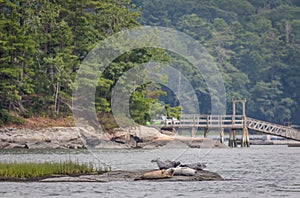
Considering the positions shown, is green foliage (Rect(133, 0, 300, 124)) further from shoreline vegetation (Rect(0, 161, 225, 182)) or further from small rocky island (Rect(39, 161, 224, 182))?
small rocky island (Rect(39, 161, 224, 182))

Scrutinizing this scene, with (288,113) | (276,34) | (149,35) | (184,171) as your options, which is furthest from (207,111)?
(184,171)

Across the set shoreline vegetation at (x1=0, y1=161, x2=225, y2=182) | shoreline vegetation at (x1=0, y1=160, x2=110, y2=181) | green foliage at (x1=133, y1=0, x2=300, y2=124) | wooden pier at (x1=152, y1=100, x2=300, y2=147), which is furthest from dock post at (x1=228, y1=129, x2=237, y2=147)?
green foliage at (x1=133, y1=0, x2=300, y2=124)

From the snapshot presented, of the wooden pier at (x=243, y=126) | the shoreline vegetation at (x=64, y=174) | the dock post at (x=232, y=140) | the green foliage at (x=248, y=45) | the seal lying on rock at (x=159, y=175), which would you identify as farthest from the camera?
the green foliage at (x=248, y=45)

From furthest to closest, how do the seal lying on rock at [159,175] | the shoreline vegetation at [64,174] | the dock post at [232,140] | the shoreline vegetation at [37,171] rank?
the dock post at [232,140]
the seal lying on rock at [159,175]
the shoreline vegetation at [37,171]
the shoreline vegetation at [64,174]

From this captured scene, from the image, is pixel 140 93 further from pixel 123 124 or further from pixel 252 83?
pixel 252 83

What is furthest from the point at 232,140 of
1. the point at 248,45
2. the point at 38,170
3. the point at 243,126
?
the point at 248,45

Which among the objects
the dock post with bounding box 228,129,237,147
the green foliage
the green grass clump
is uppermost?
the green foliage

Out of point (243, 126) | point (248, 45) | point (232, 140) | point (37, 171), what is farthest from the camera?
point (248, 45)

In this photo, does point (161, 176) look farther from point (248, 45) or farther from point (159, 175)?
point (248, 45)

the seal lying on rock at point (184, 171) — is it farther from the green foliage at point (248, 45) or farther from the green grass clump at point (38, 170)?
the green foliage at point (248, 45)

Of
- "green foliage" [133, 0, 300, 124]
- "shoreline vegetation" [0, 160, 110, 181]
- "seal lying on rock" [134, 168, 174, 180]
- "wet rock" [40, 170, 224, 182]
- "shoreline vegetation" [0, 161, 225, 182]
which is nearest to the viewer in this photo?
"wet rock" [40, 170, 224, 182]

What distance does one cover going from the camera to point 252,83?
105m

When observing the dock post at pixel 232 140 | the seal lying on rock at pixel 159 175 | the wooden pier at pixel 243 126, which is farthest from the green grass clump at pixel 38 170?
the dock post at pixel 232 140

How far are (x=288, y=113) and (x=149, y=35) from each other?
38458 millimetres
